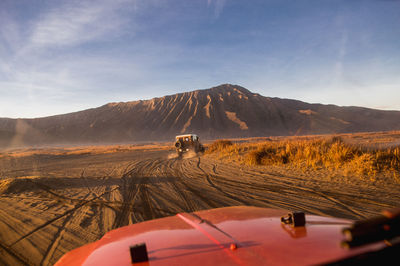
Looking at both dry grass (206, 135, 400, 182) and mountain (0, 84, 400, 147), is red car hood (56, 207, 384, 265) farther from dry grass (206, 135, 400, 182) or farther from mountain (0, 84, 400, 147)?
mountain (0, 84, 400, 147)

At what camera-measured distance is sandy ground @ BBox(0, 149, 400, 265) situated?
4277 mm

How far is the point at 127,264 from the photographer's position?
1.37m

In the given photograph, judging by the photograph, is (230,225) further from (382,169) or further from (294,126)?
(294,126)

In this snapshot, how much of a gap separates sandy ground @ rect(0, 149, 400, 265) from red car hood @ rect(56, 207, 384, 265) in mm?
2668

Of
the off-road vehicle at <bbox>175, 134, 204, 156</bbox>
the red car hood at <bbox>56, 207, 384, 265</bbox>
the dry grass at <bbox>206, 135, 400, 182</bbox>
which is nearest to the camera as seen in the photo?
the red car hood at <bbox>56, 207, 384, 265</bbox>

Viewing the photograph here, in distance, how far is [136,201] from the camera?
6395 millimetres

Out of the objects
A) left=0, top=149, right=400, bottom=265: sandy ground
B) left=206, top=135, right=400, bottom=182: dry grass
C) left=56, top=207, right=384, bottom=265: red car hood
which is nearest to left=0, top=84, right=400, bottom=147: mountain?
left=206, top=135, right=400, bottom=182: dry grass

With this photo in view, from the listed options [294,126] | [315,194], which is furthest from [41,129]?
[315,194]

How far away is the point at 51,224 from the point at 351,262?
6.03 metres

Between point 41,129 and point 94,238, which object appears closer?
point 94,238

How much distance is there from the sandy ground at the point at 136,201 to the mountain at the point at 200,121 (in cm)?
7707

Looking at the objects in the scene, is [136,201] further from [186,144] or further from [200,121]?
[200,121]

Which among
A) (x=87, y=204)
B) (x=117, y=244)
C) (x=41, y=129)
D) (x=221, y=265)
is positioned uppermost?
(x=41, y=129)

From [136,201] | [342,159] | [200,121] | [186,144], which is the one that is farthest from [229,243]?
[200,121]
